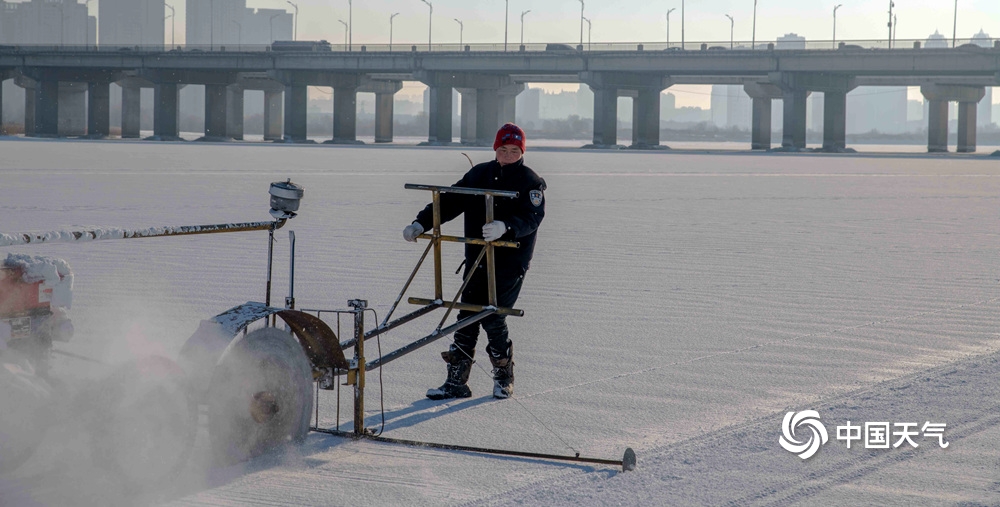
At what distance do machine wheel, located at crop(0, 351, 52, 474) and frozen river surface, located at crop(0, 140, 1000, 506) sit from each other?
0.56 ft

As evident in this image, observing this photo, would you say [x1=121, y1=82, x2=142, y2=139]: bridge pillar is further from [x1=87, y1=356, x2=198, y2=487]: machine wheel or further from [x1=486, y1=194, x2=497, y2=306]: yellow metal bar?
[x1=87, y1=356, x2=198, y2=487]: machine wheel

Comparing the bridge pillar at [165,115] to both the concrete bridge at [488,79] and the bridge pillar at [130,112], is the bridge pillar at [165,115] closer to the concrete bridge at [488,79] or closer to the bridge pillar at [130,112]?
the concrete bridge at [488,79]

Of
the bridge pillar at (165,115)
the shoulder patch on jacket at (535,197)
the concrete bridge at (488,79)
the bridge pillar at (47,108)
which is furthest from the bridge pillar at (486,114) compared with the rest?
the shoulder patch on jacket at (535,197)

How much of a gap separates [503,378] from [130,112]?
10533cm

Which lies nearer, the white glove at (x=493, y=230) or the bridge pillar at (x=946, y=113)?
the white glove at (x=493, y=230)

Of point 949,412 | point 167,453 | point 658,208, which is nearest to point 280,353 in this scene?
point 167,453

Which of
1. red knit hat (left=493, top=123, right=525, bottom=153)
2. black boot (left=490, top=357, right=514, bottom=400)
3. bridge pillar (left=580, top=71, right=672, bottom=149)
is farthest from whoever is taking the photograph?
bridge pillar (left=580, top=71, right=672, bottom=149)

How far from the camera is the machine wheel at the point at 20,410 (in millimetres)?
4266

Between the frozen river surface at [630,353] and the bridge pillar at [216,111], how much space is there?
78.4 meters

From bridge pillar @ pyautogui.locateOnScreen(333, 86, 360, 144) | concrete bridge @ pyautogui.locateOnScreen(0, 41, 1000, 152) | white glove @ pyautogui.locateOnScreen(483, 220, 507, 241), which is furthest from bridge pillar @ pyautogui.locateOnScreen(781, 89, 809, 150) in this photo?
white glove @ pyautogui.locateOnScreen(483, 220, 507, 241)

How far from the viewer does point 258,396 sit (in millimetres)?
4855

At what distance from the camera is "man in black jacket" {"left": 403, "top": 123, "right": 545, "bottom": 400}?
6.28 metres

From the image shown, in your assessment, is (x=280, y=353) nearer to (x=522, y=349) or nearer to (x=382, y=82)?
(x=522, y=349)

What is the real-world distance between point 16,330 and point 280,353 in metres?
1.08
